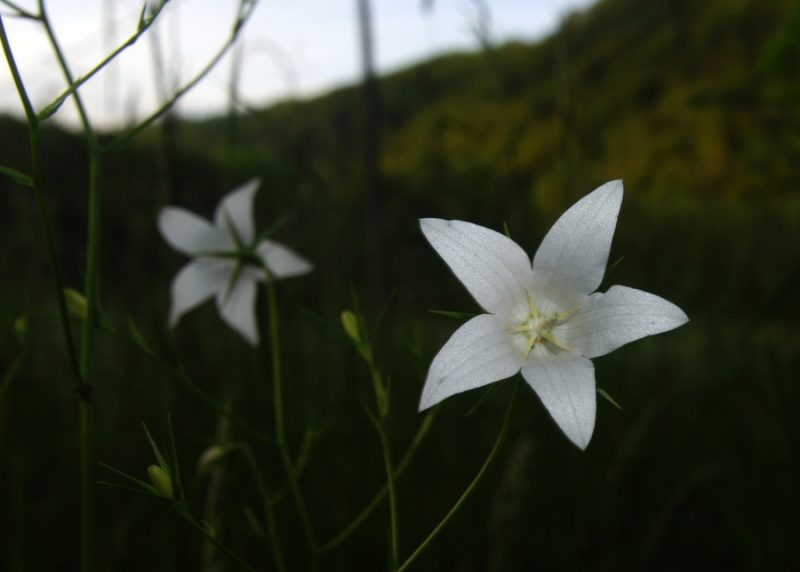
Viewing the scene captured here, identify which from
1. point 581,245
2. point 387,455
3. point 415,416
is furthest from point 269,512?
point 415,416

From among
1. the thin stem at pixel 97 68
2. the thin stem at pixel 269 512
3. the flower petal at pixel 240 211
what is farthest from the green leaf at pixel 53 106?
the flower petal at pixel 240 211

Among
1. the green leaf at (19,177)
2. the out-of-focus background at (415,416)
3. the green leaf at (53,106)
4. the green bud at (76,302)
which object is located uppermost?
the green leaf at (53,106)

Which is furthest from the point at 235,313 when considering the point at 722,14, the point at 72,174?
the point at 722,14

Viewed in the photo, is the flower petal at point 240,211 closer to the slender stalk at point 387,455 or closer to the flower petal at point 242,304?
the flower petal at point 242,304

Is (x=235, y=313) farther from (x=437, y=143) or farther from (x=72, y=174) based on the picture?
(x=72, y=174)

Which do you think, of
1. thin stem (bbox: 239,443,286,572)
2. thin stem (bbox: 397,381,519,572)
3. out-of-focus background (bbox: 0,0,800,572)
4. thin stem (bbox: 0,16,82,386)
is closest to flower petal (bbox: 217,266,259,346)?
out-of-focus background (bbox: 0,0,800,572)

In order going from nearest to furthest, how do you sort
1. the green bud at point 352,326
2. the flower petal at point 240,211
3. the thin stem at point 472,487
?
the thin stem at point 472,487 → the green bud at point 352,326 → the flower petal at point 240,211
